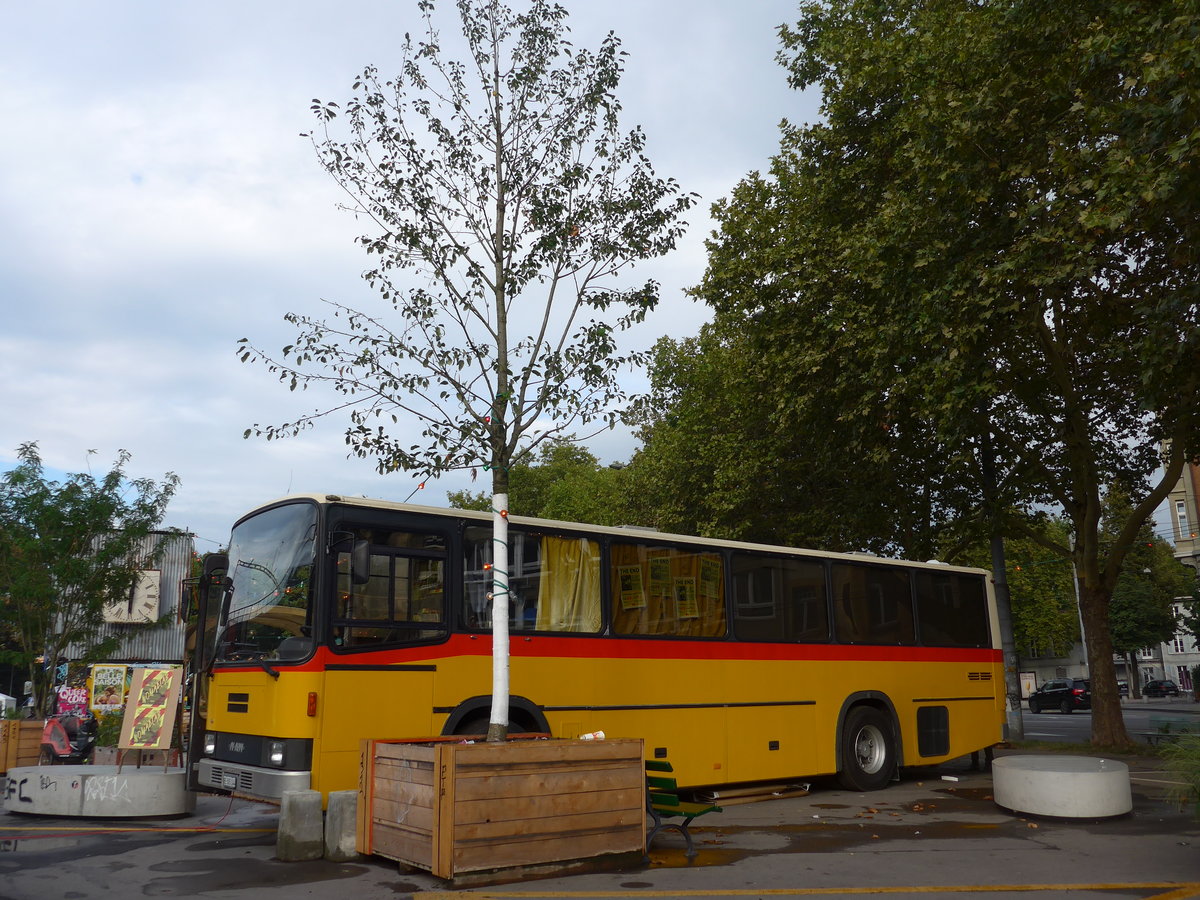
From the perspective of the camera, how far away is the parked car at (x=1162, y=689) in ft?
188

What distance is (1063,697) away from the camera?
43875 millimetres

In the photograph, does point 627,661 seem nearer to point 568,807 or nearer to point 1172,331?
point 568,807

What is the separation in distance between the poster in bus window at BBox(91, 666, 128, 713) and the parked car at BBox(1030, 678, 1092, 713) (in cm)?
3887

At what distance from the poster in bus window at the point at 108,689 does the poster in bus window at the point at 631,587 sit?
10052 millimetres

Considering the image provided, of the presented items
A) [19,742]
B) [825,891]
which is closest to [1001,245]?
[825,891]

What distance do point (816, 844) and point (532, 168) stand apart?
718cm

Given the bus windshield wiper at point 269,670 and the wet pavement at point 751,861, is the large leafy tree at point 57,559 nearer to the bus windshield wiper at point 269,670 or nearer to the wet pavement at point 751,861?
the wet pavement at point 751,861

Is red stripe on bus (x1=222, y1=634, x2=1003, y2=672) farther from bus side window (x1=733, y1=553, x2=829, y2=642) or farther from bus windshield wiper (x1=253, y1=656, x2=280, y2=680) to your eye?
bus side window (x1=733, y1=553, x2=829, y2=642)

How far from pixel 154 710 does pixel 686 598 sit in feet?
20.0

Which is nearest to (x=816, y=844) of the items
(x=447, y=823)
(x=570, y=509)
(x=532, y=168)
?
(x=447, y=823)

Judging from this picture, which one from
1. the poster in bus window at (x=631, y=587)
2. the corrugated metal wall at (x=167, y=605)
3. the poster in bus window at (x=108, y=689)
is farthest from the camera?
the corrugated metal wall at (x=167, y=605)

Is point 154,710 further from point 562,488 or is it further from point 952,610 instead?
point 562,488

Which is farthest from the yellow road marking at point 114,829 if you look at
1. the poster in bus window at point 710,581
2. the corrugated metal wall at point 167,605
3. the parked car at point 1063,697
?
the parked car at point 1063,697

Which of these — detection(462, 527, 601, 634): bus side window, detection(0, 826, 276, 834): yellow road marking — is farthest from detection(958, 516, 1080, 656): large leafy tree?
detection(0, 826, 276, 834): yellow road marking
